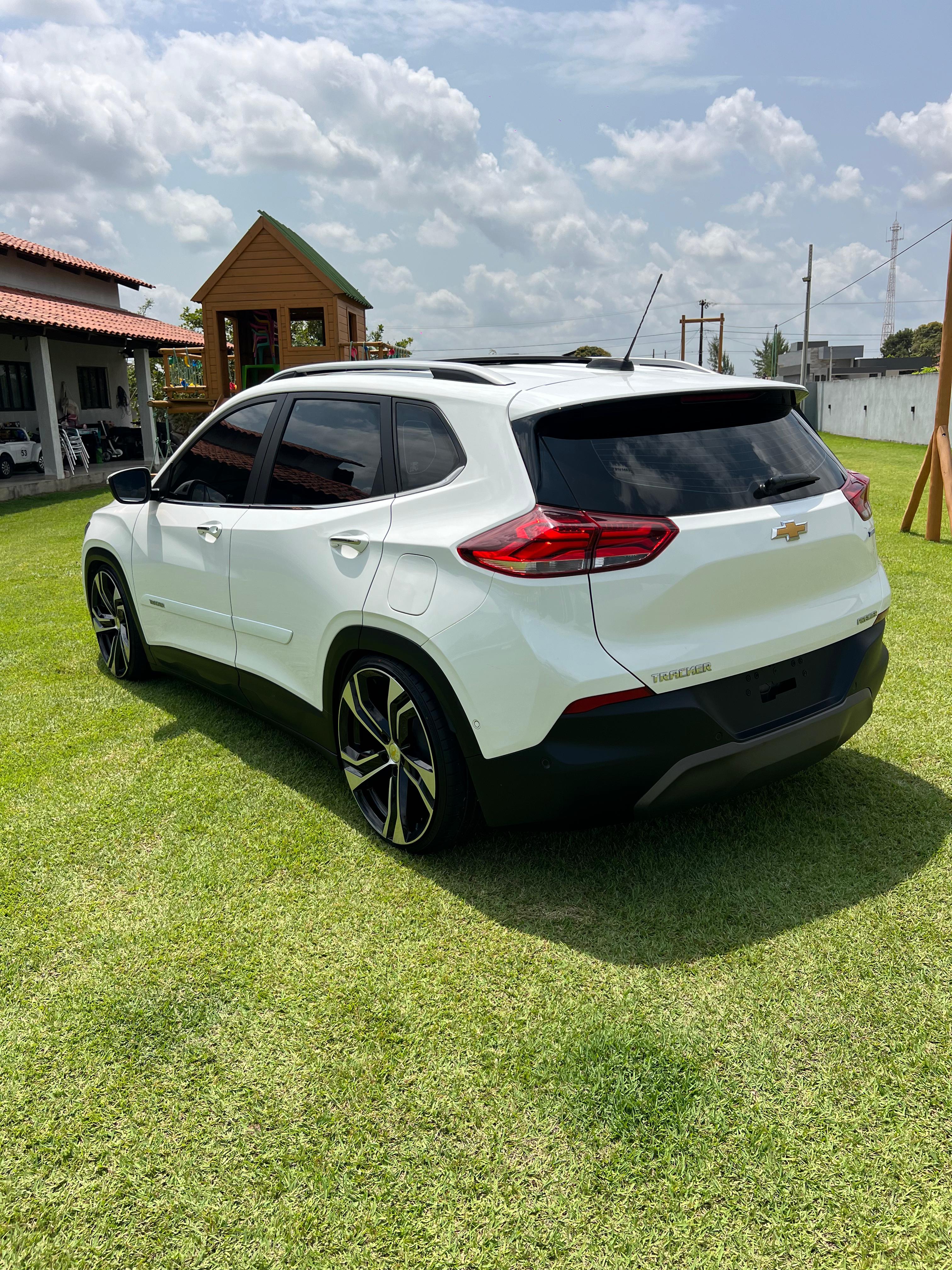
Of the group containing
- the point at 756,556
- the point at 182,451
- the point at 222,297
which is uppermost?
the point at 222,297

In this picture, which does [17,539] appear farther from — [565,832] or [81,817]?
[565,832]

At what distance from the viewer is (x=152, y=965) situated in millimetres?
2818

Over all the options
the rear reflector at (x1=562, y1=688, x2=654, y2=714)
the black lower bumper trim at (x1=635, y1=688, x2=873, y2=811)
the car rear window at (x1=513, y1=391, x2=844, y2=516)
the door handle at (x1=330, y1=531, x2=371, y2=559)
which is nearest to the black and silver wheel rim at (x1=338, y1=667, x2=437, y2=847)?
the door handle at (x1=330, y1=531, x2=371, y2=559)

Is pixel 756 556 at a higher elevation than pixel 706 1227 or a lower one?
higher

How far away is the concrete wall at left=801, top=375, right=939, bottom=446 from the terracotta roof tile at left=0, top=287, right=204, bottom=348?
17.6 meters

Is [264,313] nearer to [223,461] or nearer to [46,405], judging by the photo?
[46,405]

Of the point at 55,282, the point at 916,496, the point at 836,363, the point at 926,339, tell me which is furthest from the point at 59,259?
the point at 926,339

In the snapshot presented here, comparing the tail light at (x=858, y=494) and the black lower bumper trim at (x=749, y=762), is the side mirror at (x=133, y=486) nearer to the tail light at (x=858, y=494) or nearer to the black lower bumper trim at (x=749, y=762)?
the black lower bumper trim at (x=749, y=762)

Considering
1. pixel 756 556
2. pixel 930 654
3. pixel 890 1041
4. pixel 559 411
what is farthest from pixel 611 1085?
pixel 930 654

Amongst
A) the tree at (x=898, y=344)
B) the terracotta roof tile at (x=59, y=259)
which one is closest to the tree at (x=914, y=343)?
the tree at (x=898, y=344)

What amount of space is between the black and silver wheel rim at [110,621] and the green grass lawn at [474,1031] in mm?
1461

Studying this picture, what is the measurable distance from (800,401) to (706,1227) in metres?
2.90

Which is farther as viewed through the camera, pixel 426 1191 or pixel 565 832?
pixel 565 832

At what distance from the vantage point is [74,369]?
26.6 metres
